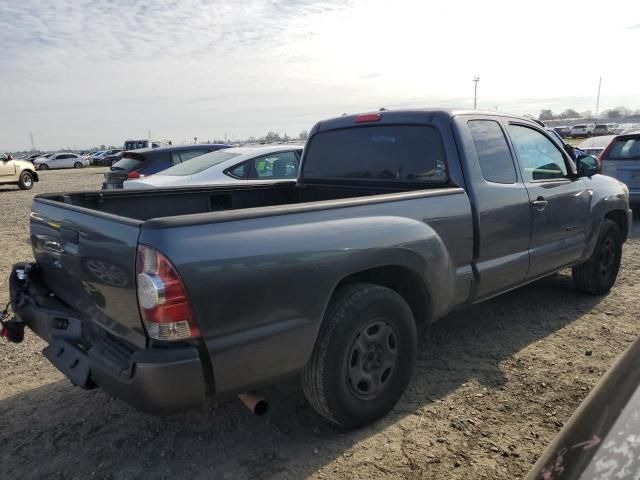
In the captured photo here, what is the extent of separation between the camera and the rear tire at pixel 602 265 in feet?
16.4

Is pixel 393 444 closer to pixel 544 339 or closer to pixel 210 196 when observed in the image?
pixel 544 339

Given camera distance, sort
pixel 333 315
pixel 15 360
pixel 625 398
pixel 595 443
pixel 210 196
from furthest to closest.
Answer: pixel 210 196 < pixel 15 360 < pixel 333 315 < pixel 625 398 < pixel 595 443

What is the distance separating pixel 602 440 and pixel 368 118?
3091 mm

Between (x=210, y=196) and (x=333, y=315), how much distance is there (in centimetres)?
205

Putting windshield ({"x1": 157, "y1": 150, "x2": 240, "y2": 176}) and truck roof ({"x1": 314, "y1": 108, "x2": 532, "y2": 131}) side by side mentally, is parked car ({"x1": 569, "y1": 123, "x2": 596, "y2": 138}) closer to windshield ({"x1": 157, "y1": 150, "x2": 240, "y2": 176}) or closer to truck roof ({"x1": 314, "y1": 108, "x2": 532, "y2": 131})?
windshield ({"x1": 157, "y1": 150, "x2": 240, "y2": 176})

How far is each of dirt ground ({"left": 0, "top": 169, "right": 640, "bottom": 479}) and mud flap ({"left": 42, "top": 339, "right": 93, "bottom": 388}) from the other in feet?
1.82

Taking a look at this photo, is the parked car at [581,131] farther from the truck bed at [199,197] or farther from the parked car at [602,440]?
the parked car at [602,440]

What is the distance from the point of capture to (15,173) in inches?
751

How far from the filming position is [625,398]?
1569mm

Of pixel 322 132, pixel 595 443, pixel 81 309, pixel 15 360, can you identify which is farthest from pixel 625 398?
pixel 15 360

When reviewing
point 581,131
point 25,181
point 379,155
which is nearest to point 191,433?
point 379,155

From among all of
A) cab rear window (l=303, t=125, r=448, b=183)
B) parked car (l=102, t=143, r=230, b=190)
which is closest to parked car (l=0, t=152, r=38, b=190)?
parked car (l=102, t=143, r=230, b=190)

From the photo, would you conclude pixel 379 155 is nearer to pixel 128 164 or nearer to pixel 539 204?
pixel 539 204

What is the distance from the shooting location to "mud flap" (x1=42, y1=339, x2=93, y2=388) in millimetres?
2469
